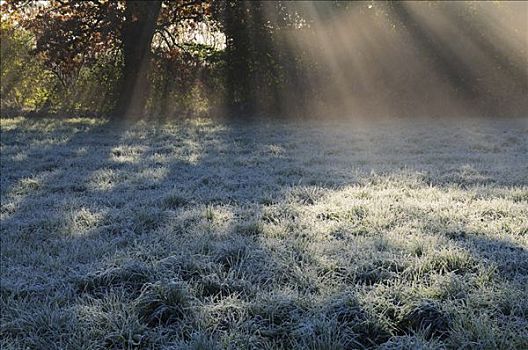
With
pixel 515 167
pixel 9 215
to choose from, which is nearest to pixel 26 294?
pixel 9 215

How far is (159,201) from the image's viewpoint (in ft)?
14.0

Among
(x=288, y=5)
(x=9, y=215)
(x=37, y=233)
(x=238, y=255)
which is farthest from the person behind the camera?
(x=288, y=5)

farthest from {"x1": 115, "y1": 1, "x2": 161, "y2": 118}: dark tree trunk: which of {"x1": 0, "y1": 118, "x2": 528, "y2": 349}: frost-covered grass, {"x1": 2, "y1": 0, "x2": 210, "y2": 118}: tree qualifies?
{"x1": 0, "y1": 118, "x2": 528, "y2": 349}: frost-covered grass

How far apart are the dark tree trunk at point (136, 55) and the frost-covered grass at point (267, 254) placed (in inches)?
298

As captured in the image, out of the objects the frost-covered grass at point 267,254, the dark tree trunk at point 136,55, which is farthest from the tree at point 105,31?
the frost-covered grass at point 267,254

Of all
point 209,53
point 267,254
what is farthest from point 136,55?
point 267,254

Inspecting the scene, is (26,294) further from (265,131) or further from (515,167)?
(265,131)

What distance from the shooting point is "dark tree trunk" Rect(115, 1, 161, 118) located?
42.3 ft

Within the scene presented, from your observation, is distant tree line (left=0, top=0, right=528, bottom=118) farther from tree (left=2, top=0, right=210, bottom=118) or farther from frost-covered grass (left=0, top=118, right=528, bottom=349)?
frost-covered grass (left=0, top=118, right=528, bottom=349)

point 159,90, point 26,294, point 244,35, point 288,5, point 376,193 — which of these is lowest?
point 26,294

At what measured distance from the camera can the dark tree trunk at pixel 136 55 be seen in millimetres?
12891

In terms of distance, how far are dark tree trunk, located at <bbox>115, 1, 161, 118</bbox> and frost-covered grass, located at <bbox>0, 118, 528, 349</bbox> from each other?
24.9 ft

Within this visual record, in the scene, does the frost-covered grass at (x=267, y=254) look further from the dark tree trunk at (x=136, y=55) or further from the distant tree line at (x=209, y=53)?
the dark tree trunk at (x=136, y=55)

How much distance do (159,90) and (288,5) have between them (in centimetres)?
433
